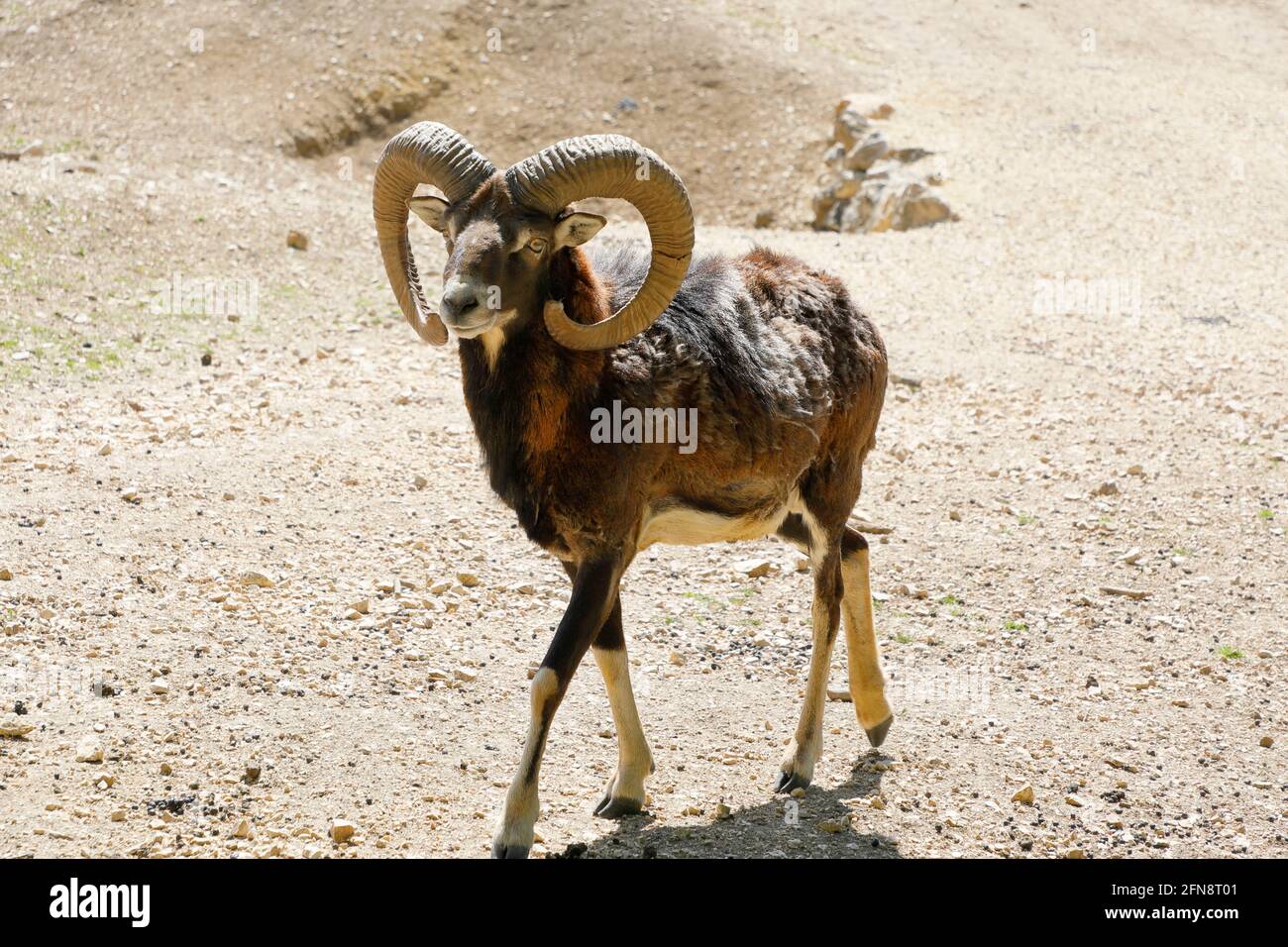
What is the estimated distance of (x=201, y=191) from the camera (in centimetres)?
1995

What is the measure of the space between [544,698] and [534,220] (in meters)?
2.42

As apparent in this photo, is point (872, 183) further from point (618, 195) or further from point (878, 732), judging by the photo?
point (618, 195)

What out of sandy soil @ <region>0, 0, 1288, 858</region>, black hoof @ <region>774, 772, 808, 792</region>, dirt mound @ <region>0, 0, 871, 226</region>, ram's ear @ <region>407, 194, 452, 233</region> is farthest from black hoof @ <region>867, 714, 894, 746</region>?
dirt mound @ <region>0, 0, 871, 226</region>

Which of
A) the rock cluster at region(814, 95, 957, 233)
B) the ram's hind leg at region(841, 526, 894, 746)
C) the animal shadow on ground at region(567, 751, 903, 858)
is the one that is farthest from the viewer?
the rock cluster at region(814, 95, 957, 233)

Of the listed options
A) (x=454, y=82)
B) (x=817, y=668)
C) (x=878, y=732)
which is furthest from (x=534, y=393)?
(x=454, y=82)

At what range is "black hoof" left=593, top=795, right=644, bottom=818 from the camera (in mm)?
7859

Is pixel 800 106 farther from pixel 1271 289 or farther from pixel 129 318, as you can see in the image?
pixel 129 318

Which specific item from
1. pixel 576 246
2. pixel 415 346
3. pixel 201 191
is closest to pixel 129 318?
pixel 415 346

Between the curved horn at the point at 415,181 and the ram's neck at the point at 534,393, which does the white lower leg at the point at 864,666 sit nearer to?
the ram's neck at the point at 534,393

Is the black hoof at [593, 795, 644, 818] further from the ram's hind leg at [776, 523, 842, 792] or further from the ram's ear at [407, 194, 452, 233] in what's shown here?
the ram's ear at [407, 194, 452, 233]

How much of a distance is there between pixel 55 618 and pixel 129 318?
7131 millimetres

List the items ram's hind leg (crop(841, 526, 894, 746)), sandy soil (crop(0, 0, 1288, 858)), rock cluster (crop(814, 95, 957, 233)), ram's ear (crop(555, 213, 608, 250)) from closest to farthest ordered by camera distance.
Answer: ram's ear (crop(555, 213, 608, 250)) → sandy soil (crop(0, 0, 1288, 858)) → ram's hind leg (crop(841, 526, 894, 746)) → rock cluster (crop(814, 95, 957, 233))

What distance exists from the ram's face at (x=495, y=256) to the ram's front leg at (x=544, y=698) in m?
1.49

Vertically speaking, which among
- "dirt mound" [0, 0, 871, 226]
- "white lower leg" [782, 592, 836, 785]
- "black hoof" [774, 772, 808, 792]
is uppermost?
"white lower leg" [782, 592, 836, 785]
